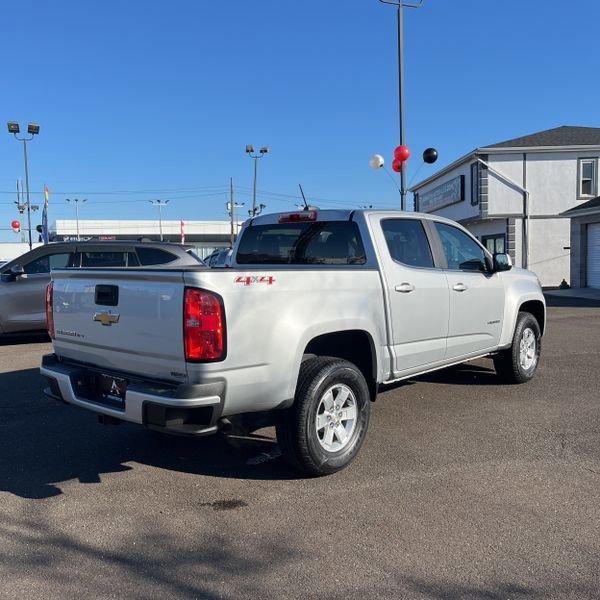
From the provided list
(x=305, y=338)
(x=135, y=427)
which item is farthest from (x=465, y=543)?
(x=135, y=427)

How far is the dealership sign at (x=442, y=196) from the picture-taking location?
2809 centimetres

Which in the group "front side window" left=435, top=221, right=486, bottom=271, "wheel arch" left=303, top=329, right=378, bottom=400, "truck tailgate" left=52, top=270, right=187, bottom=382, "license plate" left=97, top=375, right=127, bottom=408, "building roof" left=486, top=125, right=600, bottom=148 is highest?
"building roof" left=486, top=125, right=600, bottom=148

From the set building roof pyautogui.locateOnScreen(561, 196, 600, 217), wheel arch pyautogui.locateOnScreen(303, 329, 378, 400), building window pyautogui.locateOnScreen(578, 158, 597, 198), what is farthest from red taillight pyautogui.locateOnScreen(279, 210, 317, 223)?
building window pyautogui.locateOnScreen(578, 158, 597, 198)

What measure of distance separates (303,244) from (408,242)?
0.96 meters

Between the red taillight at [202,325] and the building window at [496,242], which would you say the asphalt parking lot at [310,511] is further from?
the building window at [496,242]

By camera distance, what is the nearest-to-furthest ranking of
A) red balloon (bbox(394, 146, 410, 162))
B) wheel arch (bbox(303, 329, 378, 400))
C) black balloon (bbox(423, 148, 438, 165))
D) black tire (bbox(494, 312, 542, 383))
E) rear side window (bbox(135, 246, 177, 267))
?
wheel arch (bbox(303, 329, 378, 400)) → black tire (bbox(494, 312, 542, 383)) → rear side window (bbox(135, 246, 177, 267)) → red balloon (bbox(394, 146, 410, 162)) → black balloon (bbox(423, 148, 438, 165))

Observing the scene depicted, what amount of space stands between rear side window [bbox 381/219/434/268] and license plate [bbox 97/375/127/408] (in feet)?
8.02

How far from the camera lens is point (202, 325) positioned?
3561 mm

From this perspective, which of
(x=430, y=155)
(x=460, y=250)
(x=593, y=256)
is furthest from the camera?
(x=593, y=256)

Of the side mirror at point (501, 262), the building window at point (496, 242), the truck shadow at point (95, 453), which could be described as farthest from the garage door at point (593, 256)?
the truck shadow at point (95, 453)

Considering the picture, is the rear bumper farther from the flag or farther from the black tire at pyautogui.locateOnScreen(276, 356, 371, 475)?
the flag

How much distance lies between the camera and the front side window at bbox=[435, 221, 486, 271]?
5.89m

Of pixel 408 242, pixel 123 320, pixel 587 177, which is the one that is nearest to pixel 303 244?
pixel 408 242

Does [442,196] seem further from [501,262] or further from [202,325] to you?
[202,325]
